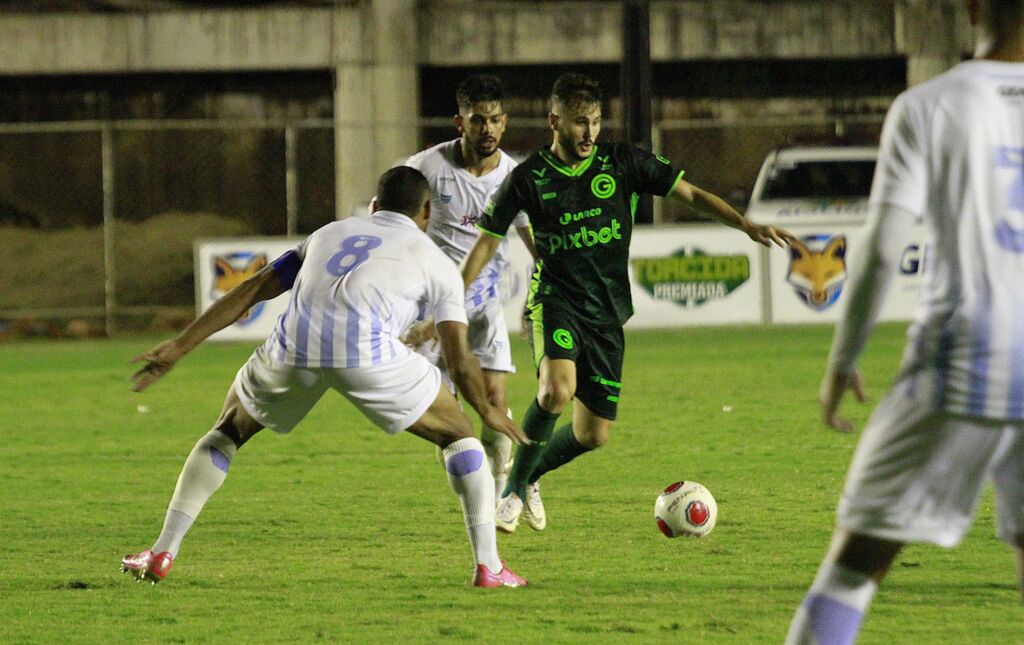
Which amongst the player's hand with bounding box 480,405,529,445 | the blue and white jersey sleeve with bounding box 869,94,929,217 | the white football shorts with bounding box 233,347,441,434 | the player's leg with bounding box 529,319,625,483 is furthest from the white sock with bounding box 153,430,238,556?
the blue and white jersey sleeve with bounding box 869,94,929,217

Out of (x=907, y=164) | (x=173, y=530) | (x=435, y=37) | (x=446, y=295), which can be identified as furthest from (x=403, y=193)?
(x=435, y=37)

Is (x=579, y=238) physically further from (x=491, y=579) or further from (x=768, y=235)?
(x=491, y=579)

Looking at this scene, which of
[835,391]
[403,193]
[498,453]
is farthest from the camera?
[498,453]

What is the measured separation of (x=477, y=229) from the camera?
8.02 metres

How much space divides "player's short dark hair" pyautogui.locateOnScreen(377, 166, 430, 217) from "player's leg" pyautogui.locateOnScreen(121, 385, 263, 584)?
89 centimetres

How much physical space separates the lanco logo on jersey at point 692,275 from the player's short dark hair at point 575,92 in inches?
389

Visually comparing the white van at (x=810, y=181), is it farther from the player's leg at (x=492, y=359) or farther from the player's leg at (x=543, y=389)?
the player's leg at (x=543, y=389)

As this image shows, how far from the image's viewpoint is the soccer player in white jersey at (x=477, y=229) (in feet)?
26.0

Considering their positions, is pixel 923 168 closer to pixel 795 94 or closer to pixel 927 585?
pixel 927 585

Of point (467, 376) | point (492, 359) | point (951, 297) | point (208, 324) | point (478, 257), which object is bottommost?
point (492, 359)

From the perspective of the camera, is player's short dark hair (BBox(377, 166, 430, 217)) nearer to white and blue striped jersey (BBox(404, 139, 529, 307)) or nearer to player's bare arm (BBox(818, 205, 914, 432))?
white and blue striped jersey (BBox(404, 139, 529, 307))

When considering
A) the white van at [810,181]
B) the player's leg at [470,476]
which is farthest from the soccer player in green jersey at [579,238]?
the white van at [810,181]

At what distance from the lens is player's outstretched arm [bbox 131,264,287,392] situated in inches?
221

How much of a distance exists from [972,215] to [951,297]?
0.57 feet
